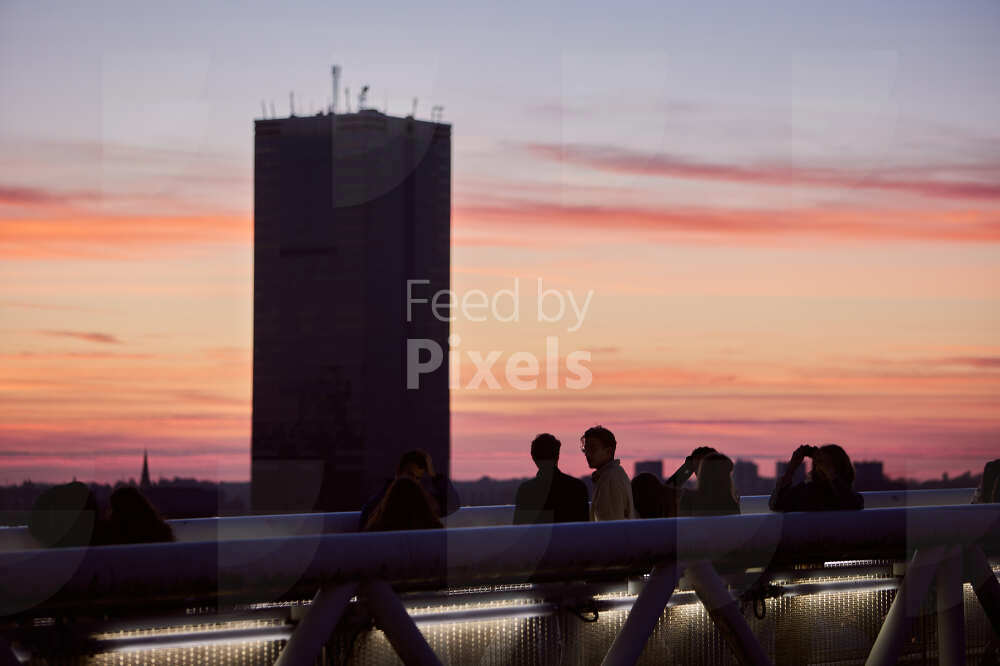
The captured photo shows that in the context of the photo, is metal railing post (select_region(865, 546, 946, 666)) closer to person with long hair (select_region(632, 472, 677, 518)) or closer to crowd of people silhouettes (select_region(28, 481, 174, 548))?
person with long hair (select_region(632, 472, 677, 518))

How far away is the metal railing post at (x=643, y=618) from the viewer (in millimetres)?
5418

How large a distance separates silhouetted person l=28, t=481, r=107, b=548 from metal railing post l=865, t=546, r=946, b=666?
12.7 ft

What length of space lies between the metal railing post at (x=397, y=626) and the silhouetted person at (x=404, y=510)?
180 cm

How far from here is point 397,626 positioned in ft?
15.8

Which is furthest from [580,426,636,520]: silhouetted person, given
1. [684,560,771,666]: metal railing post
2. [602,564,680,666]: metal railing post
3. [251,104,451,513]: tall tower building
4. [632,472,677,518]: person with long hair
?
[251,104,451,513]: tall tower building

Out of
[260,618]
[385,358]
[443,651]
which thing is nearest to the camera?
[260,618]

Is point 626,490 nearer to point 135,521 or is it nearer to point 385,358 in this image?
point 135,521

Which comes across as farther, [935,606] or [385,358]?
[385,358]

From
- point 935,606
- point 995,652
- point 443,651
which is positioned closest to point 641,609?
point 443,651

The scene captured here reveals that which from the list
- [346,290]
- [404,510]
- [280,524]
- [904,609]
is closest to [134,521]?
[280,524]

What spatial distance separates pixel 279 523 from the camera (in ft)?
24.9

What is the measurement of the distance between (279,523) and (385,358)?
175 meters

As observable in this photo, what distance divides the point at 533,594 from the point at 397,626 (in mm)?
858

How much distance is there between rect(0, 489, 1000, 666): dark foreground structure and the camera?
4367 millimetres
